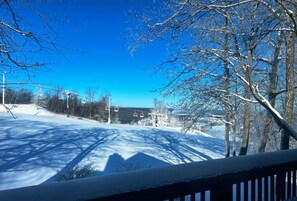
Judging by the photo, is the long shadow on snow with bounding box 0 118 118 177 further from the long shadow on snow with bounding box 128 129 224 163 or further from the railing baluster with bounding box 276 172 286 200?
the railing baluster with bounding box 276 172 286 200

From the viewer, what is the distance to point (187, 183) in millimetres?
2736

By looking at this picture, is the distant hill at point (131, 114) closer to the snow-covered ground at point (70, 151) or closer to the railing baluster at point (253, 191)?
the snow-covered ground at point (70, 151)

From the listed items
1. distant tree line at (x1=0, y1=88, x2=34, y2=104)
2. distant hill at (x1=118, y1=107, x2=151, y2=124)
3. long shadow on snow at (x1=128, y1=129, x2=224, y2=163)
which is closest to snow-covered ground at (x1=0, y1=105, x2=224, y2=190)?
long shadow on snow at (x1=128, y1=129, x2=224, y2=163)

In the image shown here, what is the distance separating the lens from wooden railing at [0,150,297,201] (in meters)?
2.05

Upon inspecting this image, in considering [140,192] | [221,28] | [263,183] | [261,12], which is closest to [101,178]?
[140,192]

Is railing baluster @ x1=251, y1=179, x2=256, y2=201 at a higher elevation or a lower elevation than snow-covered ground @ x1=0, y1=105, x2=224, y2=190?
higher

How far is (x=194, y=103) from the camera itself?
15.1 m

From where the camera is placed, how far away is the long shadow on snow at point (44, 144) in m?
14.6

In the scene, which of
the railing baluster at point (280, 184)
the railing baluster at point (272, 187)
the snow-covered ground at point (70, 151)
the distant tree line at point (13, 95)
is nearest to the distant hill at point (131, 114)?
the snow-covered ground at point (70, 151)

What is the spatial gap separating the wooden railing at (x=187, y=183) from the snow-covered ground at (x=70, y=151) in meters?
8.05

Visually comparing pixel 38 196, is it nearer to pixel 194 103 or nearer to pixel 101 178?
pixel 101 178

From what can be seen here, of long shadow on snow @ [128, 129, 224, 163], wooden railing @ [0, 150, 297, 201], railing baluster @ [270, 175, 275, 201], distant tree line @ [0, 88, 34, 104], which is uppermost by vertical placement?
distant tree line @ [0, 88, 34, 104]

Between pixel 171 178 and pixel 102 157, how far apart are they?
1448cm

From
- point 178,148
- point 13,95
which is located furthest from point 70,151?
point 13,95
